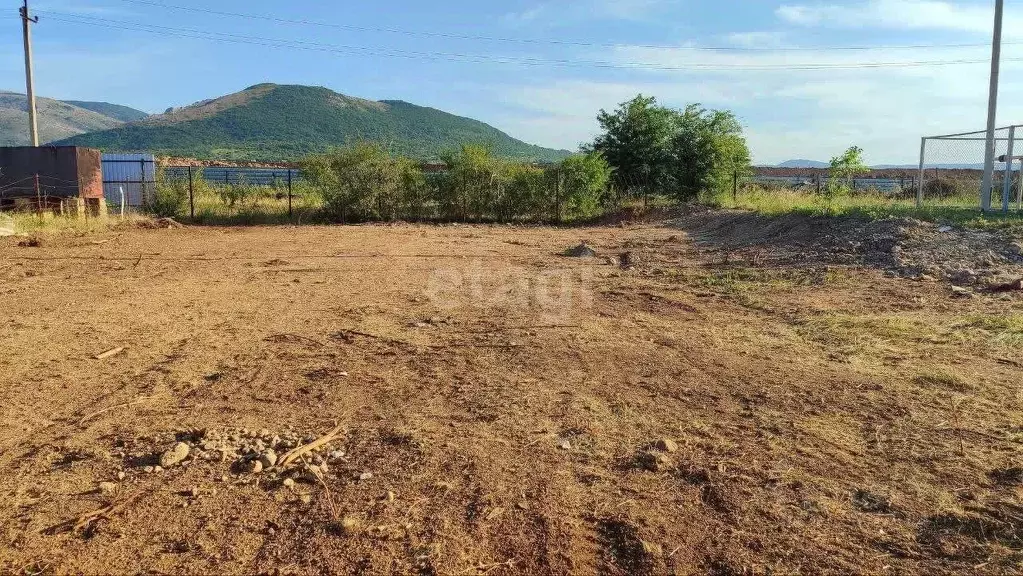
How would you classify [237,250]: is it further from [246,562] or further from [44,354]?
[246,562]

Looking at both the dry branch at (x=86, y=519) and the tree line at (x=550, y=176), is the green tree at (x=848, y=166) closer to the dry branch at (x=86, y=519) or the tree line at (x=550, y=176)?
the tree line at (x=550, y=176)

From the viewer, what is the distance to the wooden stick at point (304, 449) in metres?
3.69

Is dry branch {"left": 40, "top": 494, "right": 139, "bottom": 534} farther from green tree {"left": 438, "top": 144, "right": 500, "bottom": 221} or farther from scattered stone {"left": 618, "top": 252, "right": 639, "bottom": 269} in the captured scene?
green tree {"left": 438, "top": 144, "right": 500, "bottom": 221}

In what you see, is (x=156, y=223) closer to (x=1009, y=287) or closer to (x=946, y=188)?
(x=1009, y=287)

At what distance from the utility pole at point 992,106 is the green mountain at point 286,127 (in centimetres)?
9048

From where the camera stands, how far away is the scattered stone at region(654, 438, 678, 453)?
12.8 feet

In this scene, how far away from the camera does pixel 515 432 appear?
4184mm

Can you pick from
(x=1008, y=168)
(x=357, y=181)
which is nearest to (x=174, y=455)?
(x=1008, y=168)

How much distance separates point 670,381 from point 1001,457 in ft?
6.92

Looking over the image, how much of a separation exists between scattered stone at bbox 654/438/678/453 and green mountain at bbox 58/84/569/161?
102689 millimetres

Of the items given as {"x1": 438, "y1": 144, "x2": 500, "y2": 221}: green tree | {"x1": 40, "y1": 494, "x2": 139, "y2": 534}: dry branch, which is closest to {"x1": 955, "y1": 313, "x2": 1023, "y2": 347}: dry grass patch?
{"x1": 40, "y1": 494, "x2": 139, "y2": 534}: dry branch

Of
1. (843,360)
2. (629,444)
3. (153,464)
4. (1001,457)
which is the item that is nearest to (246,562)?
(153,464)

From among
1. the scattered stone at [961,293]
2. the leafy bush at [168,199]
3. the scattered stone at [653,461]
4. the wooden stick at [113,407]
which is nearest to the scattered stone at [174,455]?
the wooden stick at [113,407]

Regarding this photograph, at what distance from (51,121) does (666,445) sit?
662 ft
